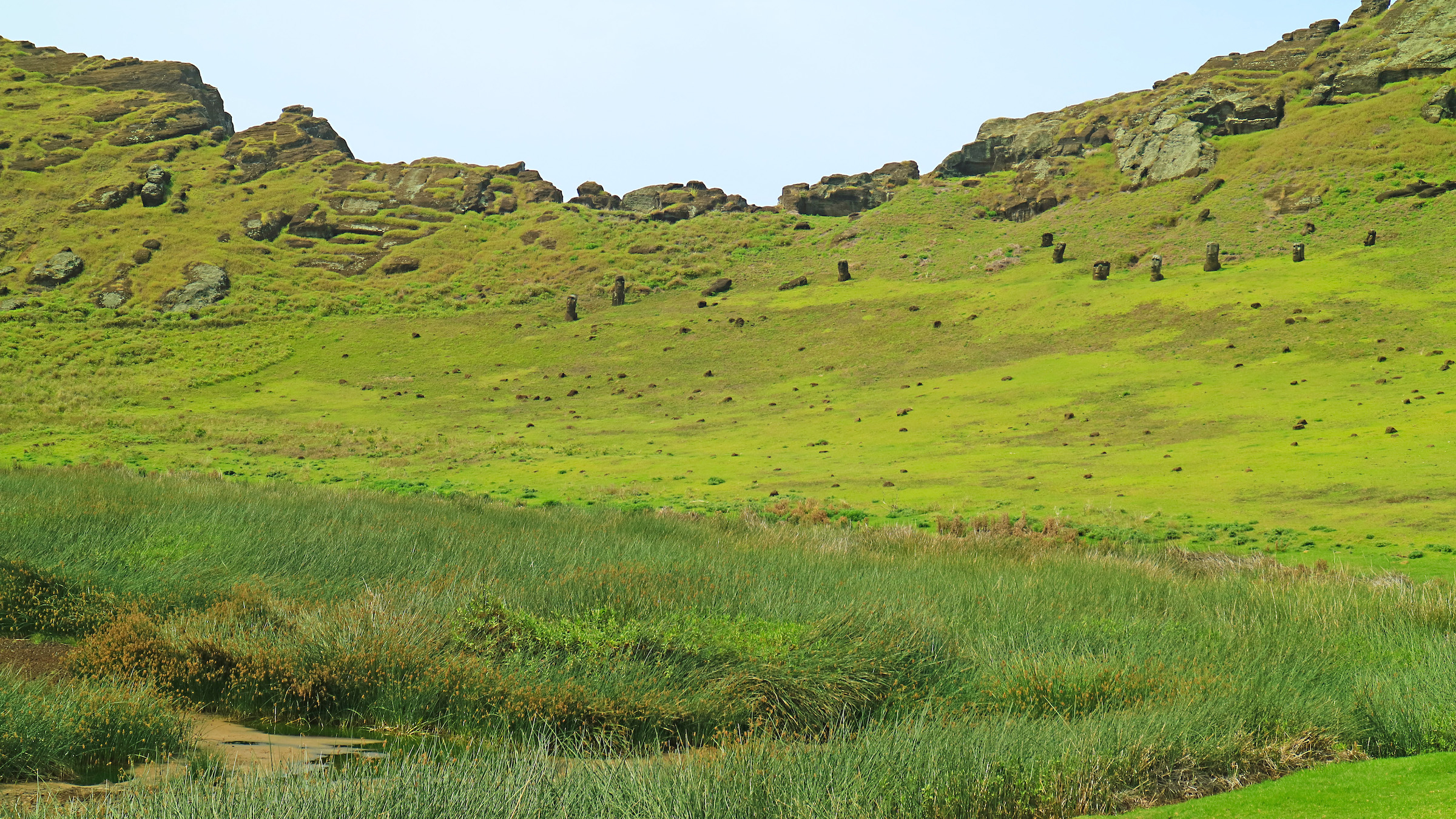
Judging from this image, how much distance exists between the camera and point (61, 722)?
20.3ft

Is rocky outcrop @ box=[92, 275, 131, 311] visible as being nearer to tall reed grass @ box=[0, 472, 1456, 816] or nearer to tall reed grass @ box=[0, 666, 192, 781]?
tall reed grass @ box=[0, 472, 1456, 816]

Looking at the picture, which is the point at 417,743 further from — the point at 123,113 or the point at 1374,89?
the point at 123,113

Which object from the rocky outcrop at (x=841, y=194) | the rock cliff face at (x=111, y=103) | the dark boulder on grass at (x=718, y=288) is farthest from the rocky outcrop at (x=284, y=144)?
the dark boulder on grass at (x=718, y=288)

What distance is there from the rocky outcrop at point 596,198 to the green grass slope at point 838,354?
76.5ft

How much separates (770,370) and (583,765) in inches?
1709

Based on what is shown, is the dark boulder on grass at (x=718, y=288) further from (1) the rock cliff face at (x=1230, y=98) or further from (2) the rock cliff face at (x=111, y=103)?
(2) the rock cliff face at (x=111, y=103)

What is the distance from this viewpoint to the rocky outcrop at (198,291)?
67.9 metres

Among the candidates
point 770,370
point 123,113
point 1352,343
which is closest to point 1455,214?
point 1352,343

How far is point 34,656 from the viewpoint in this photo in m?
8.55

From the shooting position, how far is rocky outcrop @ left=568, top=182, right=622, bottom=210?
383 ft

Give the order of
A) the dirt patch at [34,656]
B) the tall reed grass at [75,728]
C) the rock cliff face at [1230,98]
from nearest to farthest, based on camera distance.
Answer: the tall reed grass at [75,728]
the dirt patch at [34,656]
the rock cliff face at [1230,98]

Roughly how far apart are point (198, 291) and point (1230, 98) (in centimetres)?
8773

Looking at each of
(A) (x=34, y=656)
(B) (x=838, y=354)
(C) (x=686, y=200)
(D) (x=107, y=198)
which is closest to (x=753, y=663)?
(A) (x=34, y=656)

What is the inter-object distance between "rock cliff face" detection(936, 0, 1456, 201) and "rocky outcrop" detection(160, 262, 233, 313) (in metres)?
66.5
